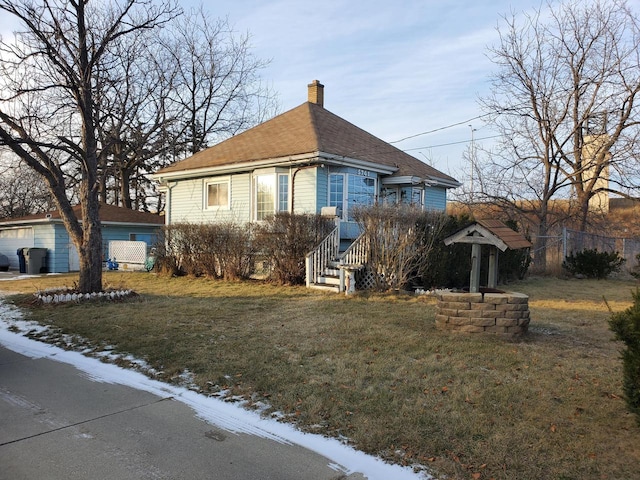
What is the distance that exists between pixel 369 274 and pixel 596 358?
6.20m

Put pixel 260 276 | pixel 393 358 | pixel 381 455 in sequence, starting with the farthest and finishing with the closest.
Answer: pixel 260 276 < pixel 393 358 < pixel 381 455

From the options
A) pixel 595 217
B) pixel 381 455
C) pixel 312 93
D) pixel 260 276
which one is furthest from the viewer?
pixel 595 217

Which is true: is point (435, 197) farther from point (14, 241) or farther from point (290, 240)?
point (14, 241)

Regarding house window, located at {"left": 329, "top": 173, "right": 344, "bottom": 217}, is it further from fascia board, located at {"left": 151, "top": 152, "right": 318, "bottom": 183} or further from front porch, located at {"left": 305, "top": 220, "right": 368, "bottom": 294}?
front porch, located at {"left": 305, "top": 220, "right": 368, "bottom": 294}

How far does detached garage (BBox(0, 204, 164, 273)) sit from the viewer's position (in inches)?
799

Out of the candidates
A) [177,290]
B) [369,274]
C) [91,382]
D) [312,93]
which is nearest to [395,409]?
[91,382]

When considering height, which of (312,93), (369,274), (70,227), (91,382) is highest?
(312,93)

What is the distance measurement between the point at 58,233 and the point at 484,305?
19649 mm

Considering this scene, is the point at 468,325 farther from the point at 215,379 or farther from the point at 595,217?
the point at 595,217

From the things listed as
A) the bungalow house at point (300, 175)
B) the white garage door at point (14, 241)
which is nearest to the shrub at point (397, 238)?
the bungalow house at point (300, 175)

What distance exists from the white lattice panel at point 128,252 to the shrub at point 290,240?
9.31 m

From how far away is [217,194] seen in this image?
17.9 metres

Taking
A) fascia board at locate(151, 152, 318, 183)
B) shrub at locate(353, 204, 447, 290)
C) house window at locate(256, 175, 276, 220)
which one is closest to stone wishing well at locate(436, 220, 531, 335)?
shrub at locate(353, 204, 447, 290)

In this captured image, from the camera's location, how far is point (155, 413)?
438cm
